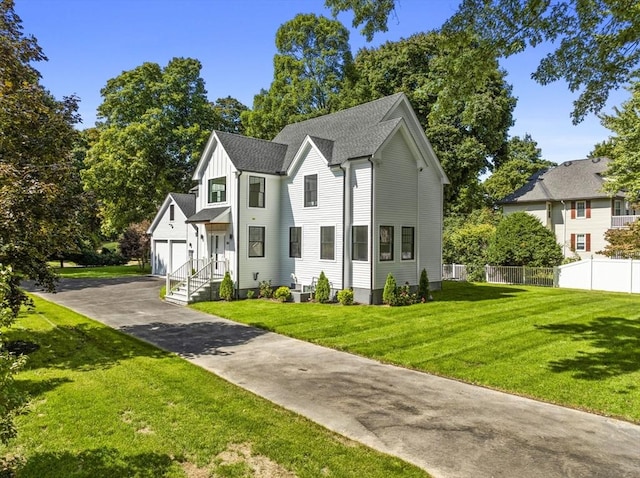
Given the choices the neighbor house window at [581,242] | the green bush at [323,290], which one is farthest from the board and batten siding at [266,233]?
the neighbor house window at [581,242]

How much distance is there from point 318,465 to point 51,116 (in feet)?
35.2

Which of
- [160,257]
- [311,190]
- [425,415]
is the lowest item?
[425,415]

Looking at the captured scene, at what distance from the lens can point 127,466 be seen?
529cm

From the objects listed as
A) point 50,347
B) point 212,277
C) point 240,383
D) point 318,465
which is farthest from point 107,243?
point 318,465

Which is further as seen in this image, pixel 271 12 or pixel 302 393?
pixel 271 12

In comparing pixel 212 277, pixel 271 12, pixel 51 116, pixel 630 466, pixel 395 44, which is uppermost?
pixel 395 44

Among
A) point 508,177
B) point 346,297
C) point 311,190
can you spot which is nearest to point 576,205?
point 508,177

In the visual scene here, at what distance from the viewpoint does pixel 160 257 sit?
32.0 meters

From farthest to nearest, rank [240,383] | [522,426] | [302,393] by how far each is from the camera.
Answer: [240,383] → [302,393] → [522,426]

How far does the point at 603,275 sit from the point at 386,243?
13805 mm

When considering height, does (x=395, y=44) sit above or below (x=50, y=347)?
above

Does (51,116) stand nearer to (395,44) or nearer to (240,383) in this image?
(240,383)

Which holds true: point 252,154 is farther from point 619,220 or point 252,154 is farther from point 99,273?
point 619,220

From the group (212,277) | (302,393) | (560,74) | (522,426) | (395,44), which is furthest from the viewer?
(395,44)
